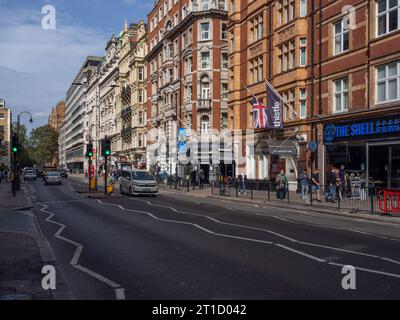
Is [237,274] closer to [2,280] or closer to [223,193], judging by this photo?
[2,280]

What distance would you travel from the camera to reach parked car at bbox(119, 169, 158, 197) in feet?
99.3

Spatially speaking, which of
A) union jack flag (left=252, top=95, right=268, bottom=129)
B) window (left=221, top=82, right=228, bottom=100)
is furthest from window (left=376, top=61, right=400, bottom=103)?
window (left=221, top=82, right=228, bottom=100)

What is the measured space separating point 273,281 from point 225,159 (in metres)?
37.3

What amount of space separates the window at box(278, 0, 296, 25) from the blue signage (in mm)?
9010

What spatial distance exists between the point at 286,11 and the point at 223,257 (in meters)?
27.3

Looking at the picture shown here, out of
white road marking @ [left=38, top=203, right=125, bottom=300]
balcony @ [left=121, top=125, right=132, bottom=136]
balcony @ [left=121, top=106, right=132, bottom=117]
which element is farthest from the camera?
balcony @ [left=121, top=106, right=132, bottom=117]

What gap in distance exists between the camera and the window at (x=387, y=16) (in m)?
23.9

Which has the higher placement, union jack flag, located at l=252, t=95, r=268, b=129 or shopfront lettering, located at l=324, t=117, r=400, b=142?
union jack flag, located at l=252, t=95, r=268, b=129

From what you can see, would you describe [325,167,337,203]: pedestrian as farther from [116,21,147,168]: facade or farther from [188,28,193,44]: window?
[116,21,147,168]: facade

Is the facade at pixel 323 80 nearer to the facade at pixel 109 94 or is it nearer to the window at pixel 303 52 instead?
the window at pixel 303 52

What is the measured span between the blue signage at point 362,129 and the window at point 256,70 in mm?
9942

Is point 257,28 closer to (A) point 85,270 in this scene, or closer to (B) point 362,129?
(B) point 362,129

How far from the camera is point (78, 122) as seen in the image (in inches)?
5576

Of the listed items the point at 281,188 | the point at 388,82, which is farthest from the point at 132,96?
the point at 388,82
